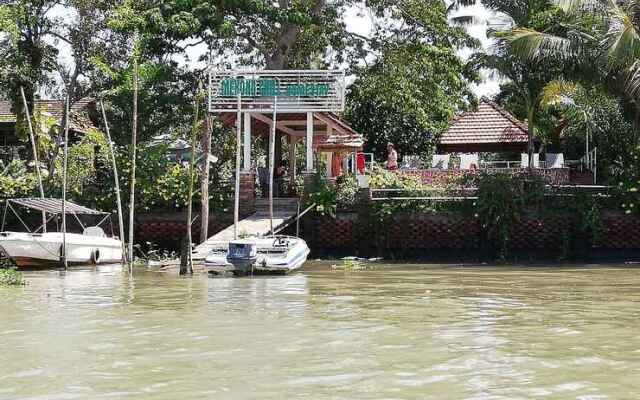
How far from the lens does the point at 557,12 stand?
102ft

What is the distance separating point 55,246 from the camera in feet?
79.2

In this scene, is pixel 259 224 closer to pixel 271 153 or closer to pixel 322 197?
pixel 322 197

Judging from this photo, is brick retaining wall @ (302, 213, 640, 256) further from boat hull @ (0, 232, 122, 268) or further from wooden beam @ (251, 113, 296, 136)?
boat hull @ (0, 232, 122, 268)

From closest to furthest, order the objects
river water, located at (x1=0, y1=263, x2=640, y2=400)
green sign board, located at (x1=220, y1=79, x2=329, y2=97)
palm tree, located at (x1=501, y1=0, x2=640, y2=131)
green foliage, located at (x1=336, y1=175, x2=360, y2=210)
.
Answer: river water, located at (x1=0, y1=263, x2=640, y2=400) → palm tree, located at (x1=501, y1=0, x2=640, y2=131) → green foliage, located at (x1=336, y1=175, x2=360, y2=210) → green sign board, located at (x1=220, y1=79, x2=329, y2=97)

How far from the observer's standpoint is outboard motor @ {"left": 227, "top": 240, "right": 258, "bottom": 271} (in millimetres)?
21531

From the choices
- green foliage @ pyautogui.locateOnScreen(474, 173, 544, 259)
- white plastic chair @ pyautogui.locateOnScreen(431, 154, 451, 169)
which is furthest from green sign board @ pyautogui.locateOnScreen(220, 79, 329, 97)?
white plastic chair @ pyautogui.locateOnScreen(431, 154, 451, 169)

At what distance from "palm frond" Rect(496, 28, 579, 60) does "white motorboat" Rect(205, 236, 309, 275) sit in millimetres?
9772

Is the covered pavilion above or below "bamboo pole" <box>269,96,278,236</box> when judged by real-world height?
above

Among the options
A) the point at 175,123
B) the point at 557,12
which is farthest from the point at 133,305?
the point at 557,12

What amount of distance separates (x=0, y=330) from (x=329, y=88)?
58.4 feet

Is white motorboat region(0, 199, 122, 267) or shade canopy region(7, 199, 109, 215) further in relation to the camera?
shade canopy region(7, 199, 109, 215)

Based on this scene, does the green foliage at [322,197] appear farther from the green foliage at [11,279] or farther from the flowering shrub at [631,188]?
the green foliage at [11,279]

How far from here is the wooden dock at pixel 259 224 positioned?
24.2 meters

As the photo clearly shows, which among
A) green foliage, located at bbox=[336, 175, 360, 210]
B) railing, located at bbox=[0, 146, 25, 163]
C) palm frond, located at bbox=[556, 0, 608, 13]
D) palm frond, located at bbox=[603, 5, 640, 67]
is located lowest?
green foliage, located at bbox=[336, 175, 360, 210]
